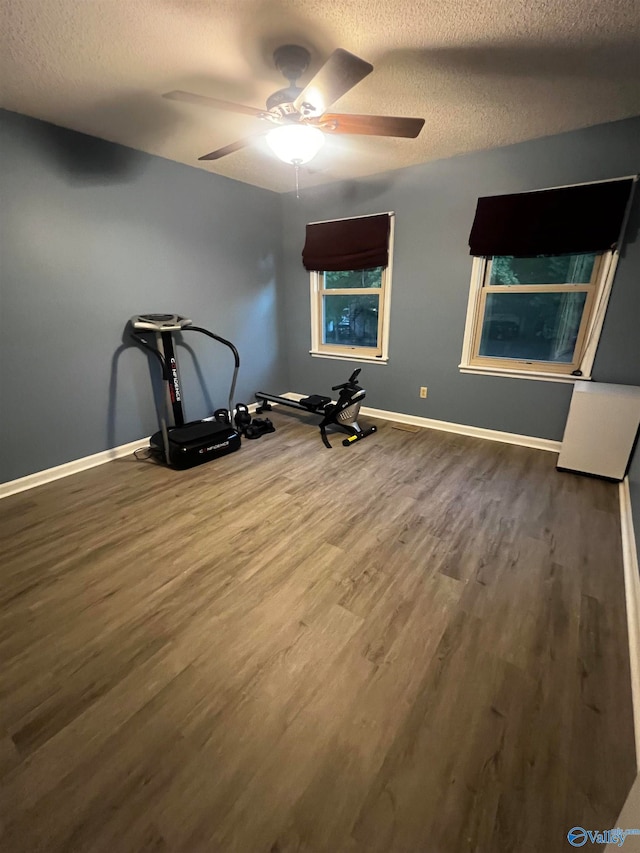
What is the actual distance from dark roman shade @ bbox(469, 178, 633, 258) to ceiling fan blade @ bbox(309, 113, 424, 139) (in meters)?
1.51

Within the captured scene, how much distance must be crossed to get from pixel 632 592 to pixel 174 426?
333cm

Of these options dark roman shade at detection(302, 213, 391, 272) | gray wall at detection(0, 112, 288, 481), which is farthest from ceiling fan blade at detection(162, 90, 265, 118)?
dark roman shade at detection(302, 213, 391, 272)

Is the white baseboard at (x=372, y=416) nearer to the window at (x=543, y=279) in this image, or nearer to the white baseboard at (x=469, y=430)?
the white baseboard at (x=469, y=430)

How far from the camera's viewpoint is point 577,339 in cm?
299

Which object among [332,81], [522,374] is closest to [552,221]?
[522,374]

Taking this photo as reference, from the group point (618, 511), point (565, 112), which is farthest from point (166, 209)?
point (618, 511)

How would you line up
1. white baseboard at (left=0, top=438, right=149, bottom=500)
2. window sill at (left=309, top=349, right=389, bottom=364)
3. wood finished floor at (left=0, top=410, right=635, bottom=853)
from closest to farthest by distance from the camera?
wood finished floor at (left=0, top=410, right=635, bottom=853)
white baseboard at (left=0, top=438, right=149, bottom=500)
window sill at (left=309, top=349, right=389, bottom=364)

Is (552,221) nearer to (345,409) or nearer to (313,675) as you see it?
(345,409)

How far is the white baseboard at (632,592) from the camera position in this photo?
1.26 meters

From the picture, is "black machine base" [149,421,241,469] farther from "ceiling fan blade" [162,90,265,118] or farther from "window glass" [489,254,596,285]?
"window glass" [489,254,596,285]

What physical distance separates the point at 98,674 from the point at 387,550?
141 centimetres

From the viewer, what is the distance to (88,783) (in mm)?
1066

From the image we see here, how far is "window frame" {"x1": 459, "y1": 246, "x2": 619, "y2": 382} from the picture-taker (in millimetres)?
2764

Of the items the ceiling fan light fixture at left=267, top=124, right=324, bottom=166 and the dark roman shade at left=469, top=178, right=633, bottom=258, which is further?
the dark roman shade at left=469, top=178, right=633, bottom=258
